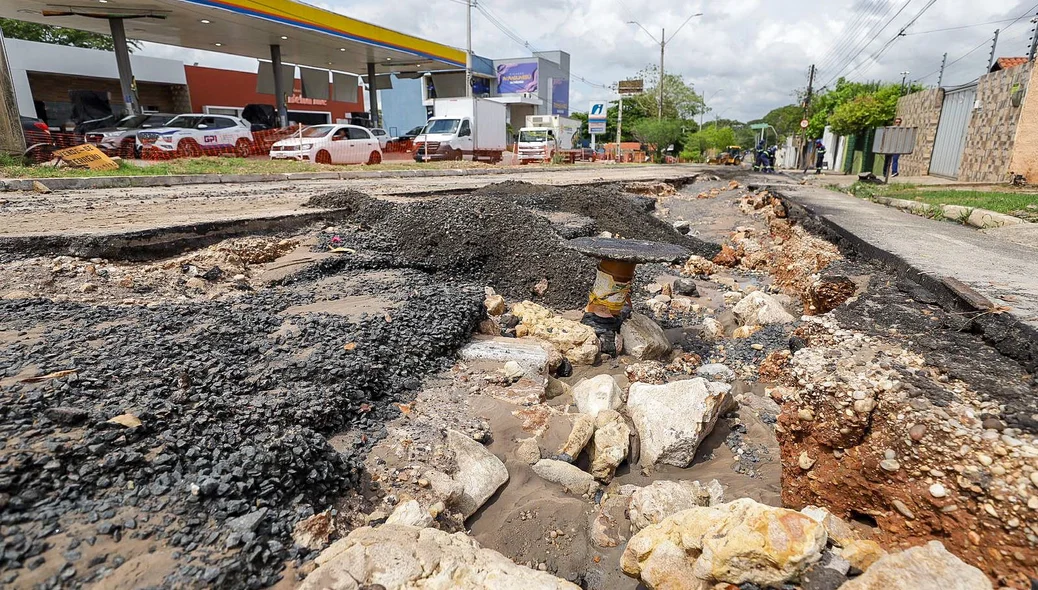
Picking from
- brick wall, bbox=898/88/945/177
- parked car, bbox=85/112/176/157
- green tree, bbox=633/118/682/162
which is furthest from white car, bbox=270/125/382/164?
green tree, bbox=633/118/682/162

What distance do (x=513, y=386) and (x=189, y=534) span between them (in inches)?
83.7

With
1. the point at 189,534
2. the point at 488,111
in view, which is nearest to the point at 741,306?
the point at 189,534

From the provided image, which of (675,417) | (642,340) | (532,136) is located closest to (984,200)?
(642,340)

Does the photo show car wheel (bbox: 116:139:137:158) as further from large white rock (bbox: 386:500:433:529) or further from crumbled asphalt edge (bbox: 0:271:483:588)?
large white rock (bbox: 386:500:433:529)

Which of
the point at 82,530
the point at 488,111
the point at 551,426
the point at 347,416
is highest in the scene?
the point at 488,111

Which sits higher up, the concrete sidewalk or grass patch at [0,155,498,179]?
grass patch at [0,155,498,179]

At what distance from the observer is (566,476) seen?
2895 mm

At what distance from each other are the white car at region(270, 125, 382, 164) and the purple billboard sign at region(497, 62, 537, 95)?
28697 mm

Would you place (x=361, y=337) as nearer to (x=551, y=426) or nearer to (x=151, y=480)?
(x=551, y=426)

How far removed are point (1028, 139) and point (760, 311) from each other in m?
12.7

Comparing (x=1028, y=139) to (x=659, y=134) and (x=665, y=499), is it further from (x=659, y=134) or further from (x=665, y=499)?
(x=659, y=134)

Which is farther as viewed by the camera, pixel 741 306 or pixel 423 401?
pixel 741 306

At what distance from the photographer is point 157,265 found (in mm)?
4719

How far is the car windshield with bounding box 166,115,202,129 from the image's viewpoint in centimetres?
1497
